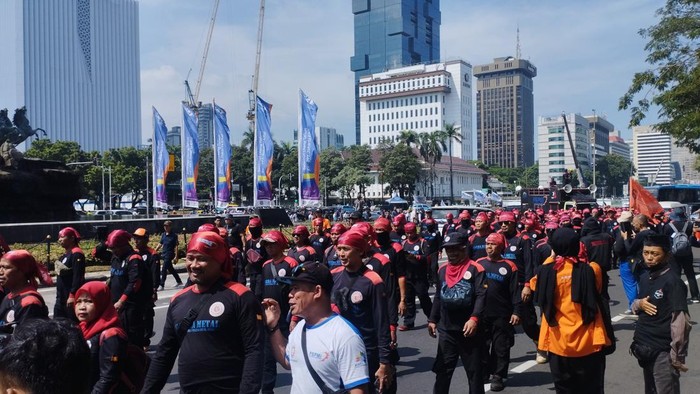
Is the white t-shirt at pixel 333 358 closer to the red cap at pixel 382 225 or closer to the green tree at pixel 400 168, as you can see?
the red cap at pixel 382 225

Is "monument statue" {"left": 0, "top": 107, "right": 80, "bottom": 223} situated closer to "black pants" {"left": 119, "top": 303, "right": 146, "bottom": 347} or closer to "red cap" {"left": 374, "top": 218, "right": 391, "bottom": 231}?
"black pants" {"left": 119, "top": 303, "right": 146, "bottom": 347}

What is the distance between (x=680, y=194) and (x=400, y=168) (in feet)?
115

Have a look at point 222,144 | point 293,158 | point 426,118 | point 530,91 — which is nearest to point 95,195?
point 293,158

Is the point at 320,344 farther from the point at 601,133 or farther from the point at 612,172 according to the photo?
the point at 601,133

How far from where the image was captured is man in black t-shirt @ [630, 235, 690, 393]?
15.9 ft

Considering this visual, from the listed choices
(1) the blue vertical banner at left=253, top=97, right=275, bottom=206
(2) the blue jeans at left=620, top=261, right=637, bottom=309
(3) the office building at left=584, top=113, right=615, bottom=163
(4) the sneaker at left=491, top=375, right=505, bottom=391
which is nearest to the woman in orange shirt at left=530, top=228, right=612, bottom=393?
(4) the sneaker at left=491, top=375, right=505, bottom=391

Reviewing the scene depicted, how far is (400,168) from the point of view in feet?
237


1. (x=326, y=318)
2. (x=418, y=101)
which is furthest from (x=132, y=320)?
A: (x=418, y=101)

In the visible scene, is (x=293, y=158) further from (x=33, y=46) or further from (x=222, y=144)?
(x=33, y=46)

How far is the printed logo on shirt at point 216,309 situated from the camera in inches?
143

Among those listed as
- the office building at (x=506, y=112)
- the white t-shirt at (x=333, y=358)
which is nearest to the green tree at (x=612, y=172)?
the office building at (x=506, y=112)

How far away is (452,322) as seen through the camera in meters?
5.69

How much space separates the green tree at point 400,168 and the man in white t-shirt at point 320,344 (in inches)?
2692

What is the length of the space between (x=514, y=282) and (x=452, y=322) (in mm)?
1517
